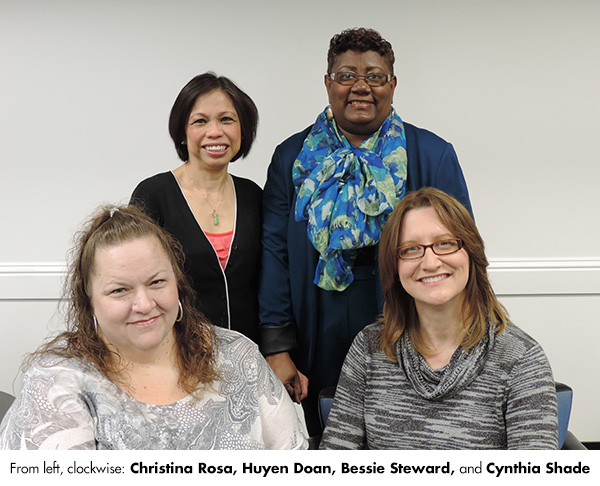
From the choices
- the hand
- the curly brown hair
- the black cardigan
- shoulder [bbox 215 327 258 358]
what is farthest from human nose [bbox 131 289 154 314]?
the hand

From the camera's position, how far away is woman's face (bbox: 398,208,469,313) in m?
1.64

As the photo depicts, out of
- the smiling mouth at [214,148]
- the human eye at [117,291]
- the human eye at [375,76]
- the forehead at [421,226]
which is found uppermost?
the human eye at [375,76]

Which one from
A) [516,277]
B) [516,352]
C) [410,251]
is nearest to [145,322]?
[410,251]

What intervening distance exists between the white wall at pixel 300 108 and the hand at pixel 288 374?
1170mm

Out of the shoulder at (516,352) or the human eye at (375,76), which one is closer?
the shoulder at (516,352)

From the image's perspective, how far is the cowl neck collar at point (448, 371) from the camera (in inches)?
63.2

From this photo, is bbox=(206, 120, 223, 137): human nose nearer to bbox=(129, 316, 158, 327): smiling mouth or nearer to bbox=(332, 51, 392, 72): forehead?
bbox=(332, 51, 392, 72): forehead

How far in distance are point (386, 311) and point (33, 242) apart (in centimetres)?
203

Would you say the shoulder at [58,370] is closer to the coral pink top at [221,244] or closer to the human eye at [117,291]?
the human eye at [117,291]

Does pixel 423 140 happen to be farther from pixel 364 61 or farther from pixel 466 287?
pixel 466 287

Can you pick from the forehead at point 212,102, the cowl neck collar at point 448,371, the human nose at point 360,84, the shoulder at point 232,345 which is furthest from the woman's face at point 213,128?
the cowl neck collar at point 448,371

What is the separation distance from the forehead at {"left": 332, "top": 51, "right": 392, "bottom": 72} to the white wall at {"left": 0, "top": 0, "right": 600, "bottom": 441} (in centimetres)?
105

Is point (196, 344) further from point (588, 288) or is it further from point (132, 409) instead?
point (588, 288)
